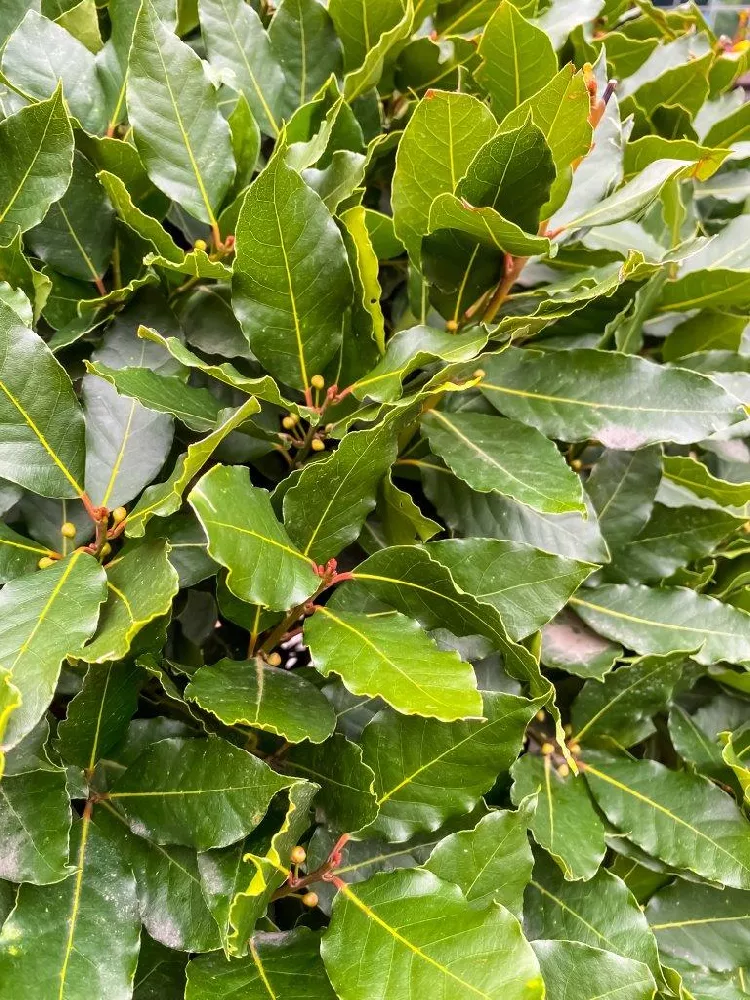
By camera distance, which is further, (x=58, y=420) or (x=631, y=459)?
(x=631, y=459)

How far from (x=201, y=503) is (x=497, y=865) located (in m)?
0.38

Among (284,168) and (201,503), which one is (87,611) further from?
(284,168)

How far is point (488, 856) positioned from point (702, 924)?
1.21 feet

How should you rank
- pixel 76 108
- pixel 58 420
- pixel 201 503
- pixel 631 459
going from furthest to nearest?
pixel 631 459 → pixel 76 108 → pixel 58 420 → pixel 201 503

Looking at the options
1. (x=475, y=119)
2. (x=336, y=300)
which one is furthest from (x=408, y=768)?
(x=475, y=119)

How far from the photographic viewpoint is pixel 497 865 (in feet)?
2.09

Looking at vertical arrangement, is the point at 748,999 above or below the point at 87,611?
below

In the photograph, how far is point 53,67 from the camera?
0.73m

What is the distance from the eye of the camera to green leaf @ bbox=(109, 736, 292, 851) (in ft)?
1.89

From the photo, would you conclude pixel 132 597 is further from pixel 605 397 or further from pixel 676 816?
pixel 676 816

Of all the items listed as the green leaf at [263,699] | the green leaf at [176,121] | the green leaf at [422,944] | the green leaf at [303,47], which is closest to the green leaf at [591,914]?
the green leaf at [422,944]

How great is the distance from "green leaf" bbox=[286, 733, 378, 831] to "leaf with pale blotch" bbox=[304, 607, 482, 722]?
9cm

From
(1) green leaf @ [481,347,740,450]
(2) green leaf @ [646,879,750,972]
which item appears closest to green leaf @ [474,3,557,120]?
(1) green leaf @ [481,347,740,450]

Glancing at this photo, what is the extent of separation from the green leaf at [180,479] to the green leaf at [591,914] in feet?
1.70
